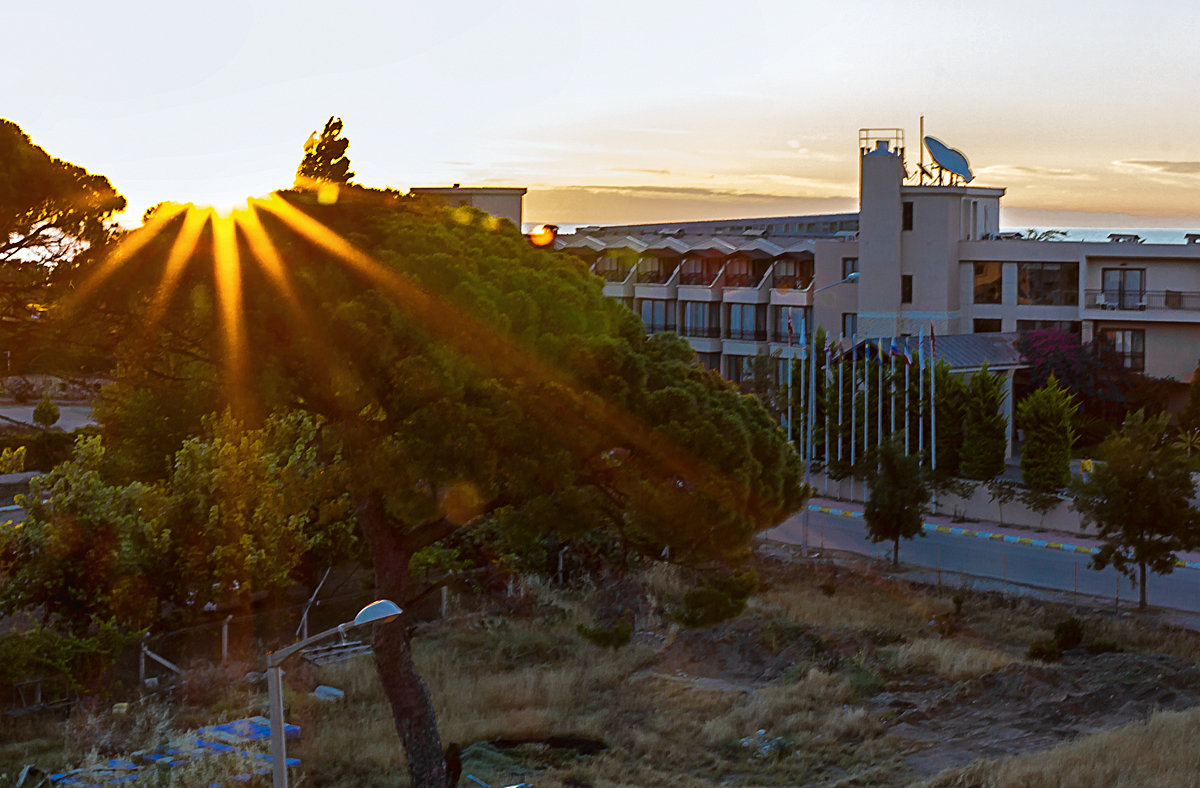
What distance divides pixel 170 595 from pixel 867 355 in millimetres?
26384

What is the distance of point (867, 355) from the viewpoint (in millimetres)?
43375

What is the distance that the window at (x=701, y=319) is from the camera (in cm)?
6425

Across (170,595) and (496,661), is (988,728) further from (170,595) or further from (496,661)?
(170,595)

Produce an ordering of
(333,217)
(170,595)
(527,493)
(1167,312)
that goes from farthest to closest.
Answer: (1167,312), (170,595), (333,217), (527,493)

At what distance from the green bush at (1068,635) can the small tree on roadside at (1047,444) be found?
1525cm

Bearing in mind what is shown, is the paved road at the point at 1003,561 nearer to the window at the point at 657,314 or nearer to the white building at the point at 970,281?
the white building at the point at 970,281

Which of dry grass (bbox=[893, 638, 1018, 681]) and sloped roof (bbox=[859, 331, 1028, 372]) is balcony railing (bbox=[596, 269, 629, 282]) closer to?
sloped roof (bbox=[859, 331, 1028, 372])

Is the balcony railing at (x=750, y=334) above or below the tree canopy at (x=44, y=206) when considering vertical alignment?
below

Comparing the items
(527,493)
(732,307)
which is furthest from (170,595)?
(732,307)

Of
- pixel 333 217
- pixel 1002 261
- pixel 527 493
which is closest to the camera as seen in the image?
pixel 527 493

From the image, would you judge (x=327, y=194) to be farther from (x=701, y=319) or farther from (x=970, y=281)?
(x=701, y=319)

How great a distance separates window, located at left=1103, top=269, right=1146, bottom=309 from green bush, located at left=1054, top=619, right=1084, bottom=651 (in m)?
29.6

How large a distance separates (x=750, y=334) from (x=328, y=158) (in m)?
45.5

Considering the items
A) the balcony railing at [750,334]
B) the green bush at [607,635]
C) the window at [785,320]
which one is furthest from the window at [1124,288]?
the green bush at [607,635]
